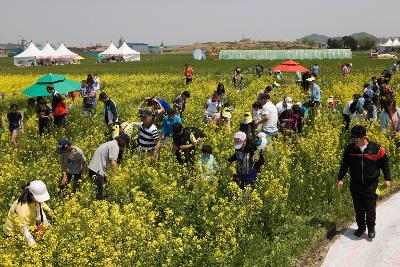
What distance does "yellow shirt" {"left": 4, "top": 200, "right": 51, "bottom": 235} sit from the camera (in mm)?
5984

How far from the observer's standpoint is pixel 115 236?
225 inches

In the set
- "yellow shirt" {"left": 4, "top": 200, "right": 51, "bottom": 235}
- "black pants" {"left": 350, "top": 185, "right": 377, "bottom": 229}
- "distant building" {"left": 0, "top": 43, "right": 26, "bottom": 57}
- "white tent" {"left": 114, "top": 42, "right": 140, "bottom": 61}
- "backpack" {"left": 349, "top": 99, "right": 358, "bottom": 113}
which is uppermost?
"distant building" {"left": 0, "top": 43, "right": 26, "bottom": 57}

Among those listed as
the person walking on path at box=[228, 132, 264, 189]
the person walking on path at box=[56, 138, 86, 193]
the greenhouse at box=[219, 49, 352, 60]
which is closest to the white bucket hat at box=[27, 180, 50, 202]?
the person walking on path at box=[56, 138, 86, 193]

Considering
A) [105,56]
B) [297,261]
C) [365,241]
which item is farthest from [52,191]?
[105,56]

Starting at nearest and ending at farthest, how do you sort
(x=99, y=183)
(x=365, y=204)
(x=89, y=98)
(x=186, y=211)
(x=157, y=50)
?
1. (x=186, y=211)
2. (x=365, y=204)
3. (x=99, y=183)
4. (x=89, y=98)
5. (x=157, y=50)

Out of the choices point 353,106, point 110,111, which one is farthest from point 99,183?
point 353,106

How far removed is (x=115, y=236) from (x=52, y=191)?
353cm

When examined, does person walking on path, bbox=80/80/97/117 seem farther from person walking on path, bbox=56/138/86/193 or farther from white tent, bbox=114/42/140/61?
white tent, bbox=114/42/140/61

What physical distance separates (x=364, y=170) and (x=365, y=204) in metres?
0.57

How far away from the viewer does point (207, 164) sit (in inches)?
329

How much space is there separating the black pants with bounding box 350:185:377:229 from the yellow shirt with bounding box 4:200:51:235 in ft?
16.0

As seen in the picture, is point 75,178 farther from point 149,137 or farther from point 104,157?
point 149,137

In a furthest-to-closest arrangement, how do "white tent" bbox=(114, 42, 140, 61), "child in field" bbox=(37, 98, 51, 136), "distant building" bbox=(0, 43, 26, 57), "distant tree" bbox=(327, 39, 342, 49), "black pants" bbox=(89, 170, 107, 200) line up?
1. "distant tree" bbox=(327, 39, 342, 49)
2. "distant building" bbox=(0, 43, 26, 57)
3. "white tent" bbox=(114, 42, 140, 61)
4. "child in field" bbox=(37, 98, 51, 136)
5. "black pants" bbox=(89, 170, 107, 200)

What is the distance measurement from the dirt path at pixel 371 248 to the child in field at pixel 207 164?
91.9 inches
